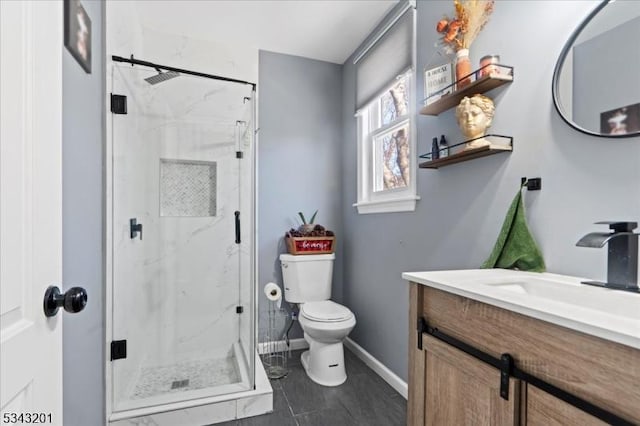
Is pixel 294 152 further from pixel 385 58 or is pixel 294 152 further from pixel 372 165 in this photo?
pixel 385 58

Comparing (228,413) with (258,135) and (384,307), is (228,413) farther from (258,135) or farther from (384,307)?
(258,135)

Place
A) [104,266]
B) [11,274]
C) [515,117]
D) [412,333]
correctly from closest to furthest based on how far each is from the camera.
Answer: [11,274]
[412,333]
[515,117]
[104,266]

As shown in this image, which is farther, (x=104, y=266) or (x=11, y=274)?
(x=104, y=266)

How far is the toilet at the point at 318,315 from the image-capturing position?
2102 millimetres

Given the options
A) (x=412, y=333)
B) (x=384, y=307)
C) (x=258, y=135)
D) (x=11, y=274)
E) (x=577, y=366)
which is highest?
(x=258, y=135)

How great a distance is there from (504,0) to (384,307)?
1.85 metres

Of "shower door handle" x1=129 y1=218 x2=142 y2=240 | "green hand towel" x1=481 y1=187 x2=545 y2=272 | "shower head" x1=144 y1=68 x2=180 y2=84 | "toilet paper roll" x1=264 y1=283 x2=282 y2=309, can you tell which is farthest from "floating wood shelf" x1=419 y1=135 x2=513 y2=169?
"shower door handle" x1=129 y1=218 x2=142 y2=240

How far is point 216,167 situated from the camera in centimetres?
256

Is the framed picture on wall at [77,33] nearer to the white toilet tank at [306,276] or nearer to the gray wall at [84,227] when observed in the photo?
the gray wall at [84,227]

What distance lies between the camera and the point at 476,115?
4.53ft

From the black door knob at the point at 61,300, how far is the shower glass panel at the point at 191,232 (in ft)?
4.83

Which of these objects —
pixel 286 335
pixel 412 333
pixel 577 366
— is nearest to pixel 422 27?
pixel 412 333

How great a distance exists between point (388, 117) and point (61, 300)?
7.22ft

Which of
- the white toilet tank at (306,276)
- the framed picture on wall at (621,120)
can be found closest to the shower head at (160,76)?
the white toilet tank at (306,276)
